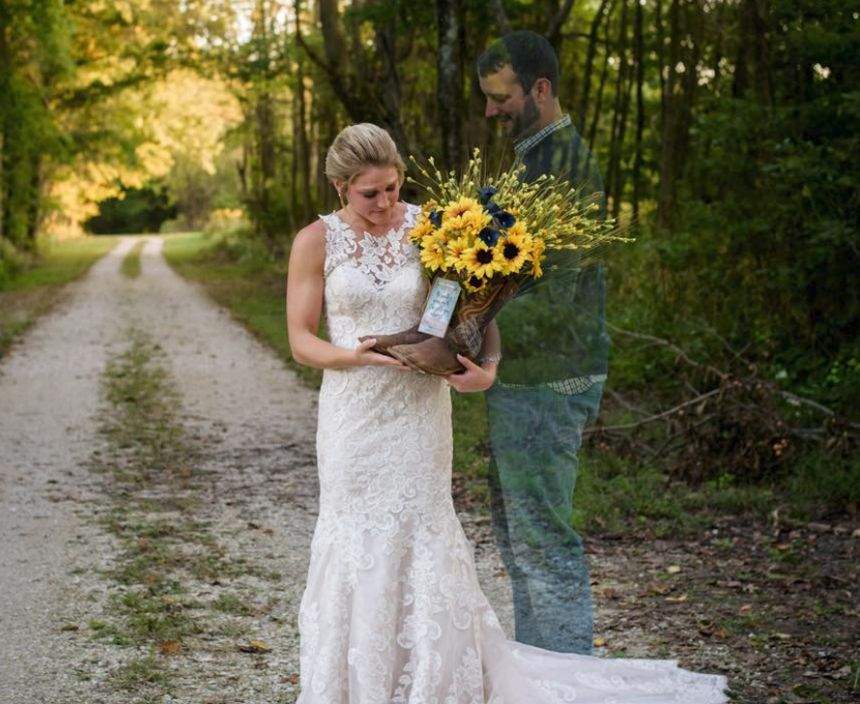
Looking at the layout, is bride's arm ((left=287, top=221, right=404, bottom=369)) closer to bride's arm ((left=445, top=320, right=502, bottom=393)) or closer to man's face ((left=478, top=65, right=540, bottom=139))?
bride's arm ((left=445, top=320, right=502, bottom=393))

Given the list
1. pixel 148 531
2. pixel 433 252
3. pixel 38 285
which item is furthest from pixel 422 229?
pixel 38 285

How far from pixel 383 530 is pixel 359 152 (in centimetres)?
132

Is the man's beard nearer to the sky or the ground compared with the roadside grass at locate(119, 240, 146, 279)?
nearer to the sky

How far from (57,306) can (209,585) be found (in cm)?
1916

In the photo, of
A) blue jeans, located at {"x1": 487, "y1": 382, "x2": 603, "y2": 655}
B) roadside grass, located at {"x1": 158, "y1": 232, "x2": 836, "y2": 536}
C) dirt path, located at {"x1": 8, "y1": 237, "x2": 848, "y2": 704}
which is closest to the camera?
blue jeans, located at {"x1": 487, "y1": 382, "x2": 603, "y2": 655}

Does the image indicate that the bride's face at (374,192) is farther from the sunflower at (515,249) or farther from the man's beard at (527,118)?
the man's beard at (527,118)

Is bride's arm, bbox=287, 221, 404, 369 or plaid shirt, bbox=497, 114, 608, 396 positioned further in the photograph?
plaid shirt, bbox=497, 114, 608, 396

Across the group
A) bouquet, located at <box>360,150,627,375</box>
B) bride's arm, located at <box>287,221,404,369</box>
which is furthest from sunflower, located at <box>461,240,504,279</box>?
bride's arm, located at <box>287,221,404,369</box>

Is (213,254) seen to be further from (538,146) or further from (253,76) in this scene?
(538,146)

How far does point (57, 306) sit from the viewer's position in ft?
79.9

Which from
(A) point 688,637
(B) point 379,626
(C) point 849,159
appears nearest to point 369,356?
(B) point 379,626

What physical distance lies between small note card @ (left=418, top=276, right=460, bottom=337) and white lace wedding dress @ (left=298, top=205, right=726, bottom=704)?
0.14 m

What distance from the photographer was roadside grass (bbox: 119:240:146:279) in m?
36.2

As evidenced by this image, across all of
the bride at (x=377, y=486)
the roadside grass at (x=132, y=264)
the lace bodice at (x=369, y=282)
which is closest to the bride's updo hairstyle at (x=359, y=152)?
the bride at (x=377, y=486)
